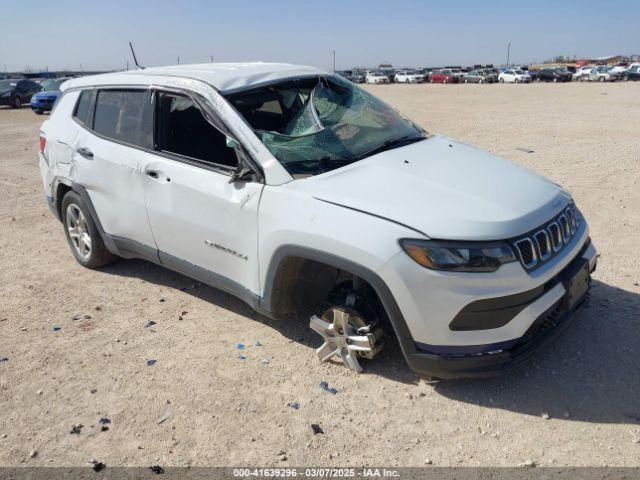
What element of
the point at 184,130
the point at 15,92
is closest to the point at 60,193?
the point at 184,130

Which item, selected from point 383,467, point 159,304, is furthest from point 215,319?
point 383,467

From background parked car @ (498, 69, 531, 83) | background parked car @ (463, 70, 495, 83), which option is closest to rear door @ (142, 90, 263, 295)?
background parked car @ (498, 69, 531, 83)

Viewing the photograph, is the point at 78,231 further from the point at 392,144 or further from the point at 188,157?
the point at 392,144

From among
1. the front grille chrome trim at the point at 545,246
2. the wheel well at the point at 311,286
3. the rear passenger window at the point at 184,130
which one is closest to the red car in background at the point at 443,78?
the rear passenger window at the point at 184,130

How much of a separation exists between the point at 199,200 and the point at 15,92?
27.3 m

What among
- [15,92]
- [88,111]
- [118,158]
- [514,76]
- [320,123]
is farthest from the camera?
[514,76]

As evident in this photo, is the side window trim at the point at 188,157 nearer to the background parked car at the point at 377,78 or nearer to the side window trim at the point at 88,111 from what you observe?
the side window trim at the point at 88,111

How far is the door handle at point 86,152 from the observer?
4641 millimetres

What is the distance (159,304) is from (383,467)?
2530 mm

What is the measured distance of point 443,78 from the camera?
53.7 metres

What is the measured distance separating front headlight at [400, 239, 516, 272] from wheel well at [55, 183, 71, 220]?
3.72 metres

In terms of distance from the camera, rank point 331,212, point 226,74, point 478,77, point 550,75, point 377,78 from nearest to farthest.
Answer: point 331,212
point 226,74
point 550,75
point 478,77
point 377,78

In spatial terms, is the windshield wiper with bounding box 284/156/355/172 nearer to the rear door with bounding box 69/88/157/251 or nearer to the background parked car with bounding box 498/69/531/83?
the rear door with bounding box 69/88/157/251

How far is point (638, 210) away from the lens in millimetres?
6188
